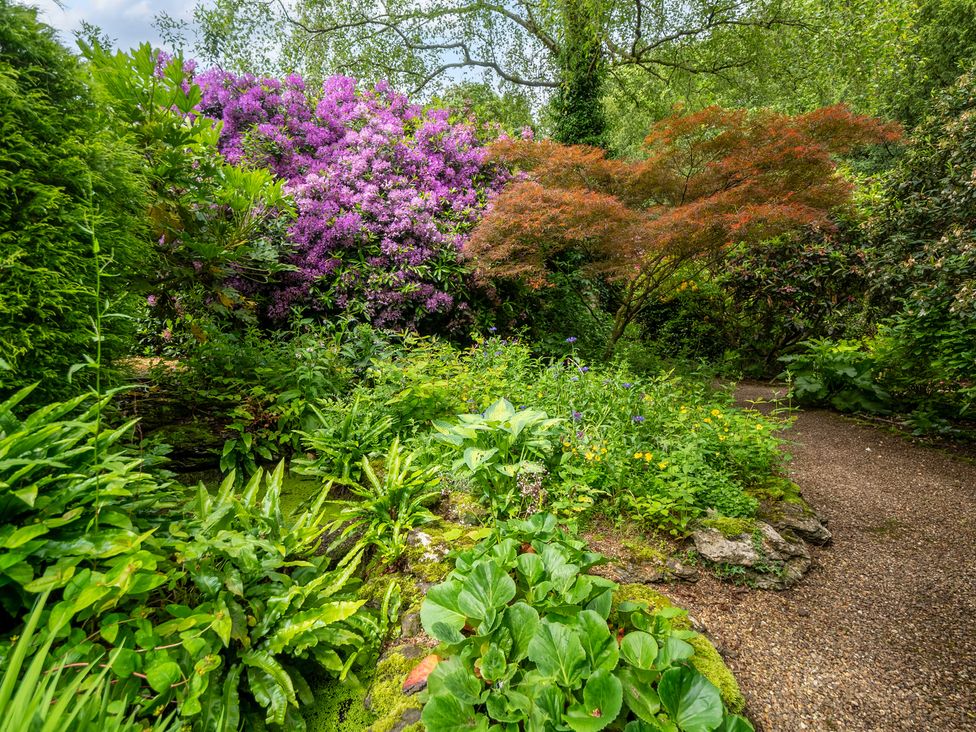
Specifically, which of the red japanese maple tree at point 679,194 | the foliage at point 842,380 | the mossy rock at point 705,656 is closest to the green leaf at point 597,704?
the mossy rock at point 705,656

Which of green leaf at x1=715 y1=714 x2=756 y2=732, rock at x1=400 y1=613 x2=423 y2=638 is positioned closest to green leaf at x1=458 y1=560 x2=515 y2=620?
rock at x1=400 y1=613 x2=423 y2=638

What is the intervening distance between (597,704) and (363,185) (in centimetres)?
524

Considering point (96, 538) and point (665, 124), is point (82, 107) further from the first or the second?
point (665, 124)

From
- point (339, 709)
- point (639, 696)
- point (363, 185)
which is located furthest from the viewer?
point (363, 185)

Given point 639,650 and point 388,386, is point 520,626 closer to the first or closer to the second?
point 639,650

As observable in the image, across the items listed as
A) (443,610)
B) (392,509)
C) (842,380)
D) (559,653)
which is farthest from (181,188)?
(842,380)

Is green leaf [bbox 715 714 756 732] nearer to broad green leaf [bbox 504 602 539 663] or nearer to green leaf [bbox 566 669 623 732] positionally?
green leaf [bbox 566 669 623 732]

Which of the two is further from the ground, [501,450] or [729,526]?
[501,450]

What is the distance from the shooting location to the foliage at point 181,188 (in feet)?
9.34

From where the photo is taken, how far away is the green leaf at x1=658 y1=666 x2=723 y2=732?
3.41ft

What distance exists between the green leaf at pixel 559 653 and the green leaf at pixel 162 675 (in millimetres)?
978

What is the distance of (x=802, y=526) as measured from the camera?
2.45m

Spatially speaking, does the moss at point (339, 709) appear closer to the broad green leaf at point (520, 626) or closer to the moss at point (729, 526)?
the broad green leaf at point (520, 626)

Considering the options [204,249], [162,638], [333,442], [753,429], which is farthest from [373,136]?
[162,638]
